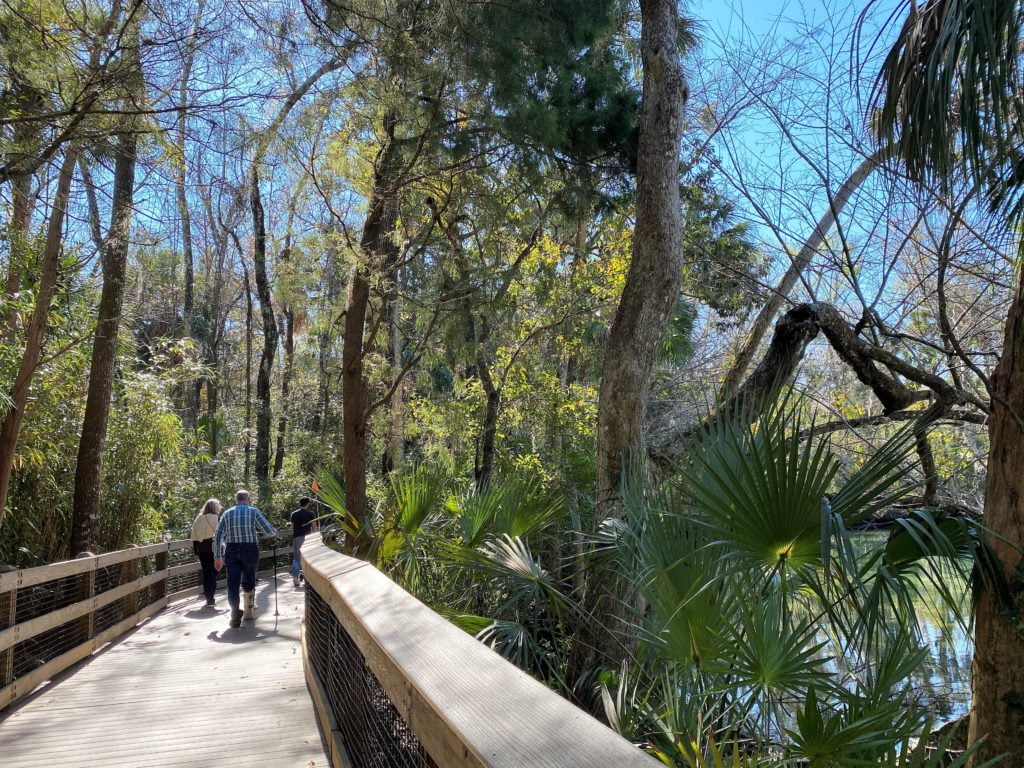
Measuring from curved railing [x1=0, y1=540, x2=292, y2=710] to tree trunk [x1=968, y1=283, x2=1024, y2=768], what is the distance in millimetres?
6063

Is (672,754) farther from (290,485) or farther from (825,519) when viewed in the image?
(290,485)

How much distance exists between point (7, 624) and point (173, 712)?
4.57ft

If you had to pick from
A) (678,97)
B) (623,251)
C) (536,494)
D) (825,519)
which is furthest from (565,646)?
(623,251)

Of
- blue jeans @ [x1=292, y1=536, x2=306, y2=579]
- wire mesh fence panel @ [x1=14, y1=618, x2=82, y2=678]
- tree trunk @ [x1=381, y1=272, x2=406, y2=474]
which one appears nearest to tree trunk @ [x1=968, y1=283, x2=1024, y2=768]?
wire mesh fence panel @ [x1=14, y1=618, x2=82, y2=678]

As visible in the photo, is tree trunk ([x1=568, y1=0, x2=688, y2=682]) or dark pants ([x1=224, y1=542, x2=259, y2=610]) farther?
dark pants ([x1=224, y1=542, x2=259, y2=610])

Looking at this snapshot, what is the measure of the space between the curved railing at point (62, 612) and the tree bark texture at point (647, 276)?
4.74 m

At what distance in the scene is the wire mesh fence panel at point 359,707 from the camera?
2.38 m

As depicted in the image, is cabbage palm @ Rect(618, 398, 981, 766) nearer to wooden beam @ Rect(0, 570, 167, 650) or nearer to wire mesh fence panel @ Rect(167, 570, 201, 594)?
wooden beam @ Rect(0, 570, 167, 650)

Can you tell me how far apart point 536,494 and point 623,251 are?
7843 millimetres

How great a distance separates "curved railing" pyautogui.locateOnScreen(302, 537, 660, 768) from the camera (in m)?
1.34

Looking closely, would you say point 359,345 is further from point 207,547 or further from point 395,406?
point 395,406

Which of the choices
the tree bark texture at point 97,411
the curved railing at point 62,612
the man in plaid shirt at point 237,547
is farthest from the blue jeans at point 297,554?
the tree bark texture at point 97,411

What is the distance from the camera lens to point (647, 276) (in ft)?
24.9

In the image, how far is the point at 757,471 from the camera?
3443 millimetres
